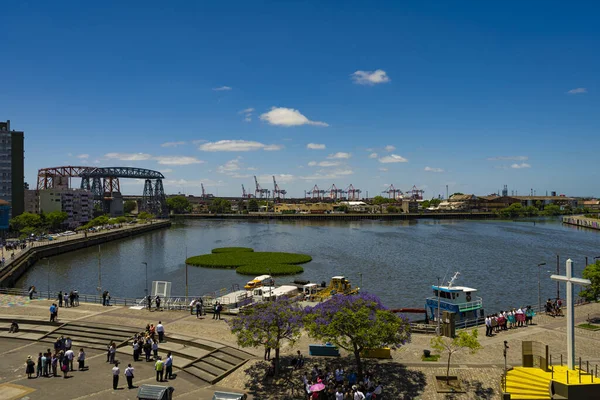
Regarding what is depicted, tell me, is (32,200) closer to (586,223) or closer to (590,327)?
(590,327)

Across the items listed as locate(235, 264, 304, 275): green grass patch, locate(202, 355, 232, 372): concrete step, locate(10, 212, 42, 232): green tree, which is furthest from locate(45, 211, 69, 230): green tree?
locate(202, 355, 232, 372): concrete step

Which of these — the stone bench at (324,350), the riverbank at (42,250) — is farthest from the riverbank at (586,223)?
the riverbank at (42,250)

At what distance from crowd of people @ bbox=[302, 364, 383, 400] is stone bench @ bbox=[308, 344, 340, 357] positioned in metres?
2.71

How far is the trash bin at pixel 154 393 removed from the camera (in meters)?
17.4

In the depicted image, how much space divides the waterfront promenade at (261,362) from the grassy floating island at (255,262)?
34650 millimetres

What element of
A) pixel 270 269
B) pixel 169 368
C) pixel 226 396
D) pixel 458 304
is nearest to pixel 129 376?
pixel 169 368

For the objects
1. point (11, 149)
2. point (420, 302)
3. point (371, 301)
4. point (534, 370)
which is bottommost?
point (420, 302)

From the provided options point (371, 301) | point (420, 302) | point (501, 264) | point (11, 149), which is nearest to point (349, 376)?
point (371, 301)

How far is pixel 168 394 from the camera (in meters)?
17.8

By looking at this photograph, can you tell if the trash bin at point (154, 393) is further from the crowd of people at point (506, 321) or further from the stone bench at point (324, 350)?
the crowd of people at point (506, 321)

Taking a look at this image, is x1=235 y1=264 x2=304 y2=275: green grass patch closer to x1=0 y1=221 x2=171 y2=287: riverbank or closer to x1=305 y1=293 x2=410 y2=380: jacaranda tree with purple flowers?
x1=0 y1=221 x2=171 y2=287: riverbank

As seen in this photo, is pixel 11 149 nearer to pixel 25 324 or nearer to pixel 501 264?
pixel 25 324

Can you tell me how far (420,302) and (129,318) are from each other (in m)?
28.7

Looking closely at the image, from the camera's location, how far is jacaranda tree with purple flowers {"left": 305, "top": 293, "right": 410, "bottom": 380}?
18.7 meters
